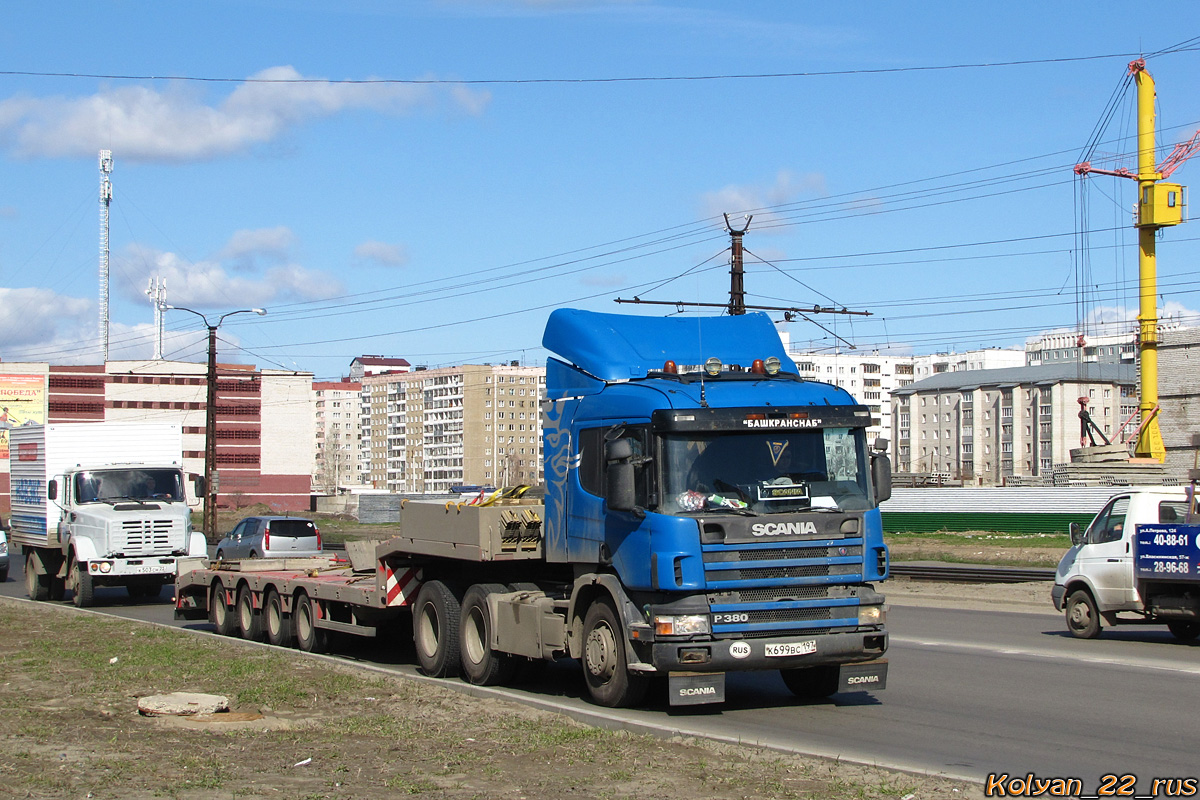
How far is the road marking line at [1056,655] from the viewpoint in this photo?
14156 mm

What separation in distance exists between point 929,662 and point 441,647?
584cm

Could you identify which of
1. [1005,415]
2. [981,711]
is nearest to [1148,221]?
[981,711]

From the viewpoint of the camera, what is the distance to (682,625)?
32.7 feet

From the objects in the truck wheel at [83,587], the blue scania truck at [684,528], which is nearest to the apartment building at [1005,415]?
the truck wheel at [83,587]

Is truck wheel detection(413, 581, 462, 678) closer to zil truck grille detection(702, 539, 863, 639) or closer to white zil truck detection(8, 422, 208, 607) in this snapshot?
zil truck grille detection(702, 539, 863, 639)

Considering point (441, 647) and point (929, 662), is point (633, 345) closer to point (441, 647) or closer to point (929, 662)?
point (441, 647)

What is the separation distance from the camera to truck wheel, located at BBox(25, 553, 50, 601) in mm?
25828

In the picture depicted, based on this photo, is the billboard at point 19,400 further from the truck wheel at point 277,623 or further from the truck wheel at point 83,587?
the truck wheel at point 277,623

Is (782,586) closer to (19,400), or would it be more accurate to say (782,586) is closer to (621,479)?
(621,479)

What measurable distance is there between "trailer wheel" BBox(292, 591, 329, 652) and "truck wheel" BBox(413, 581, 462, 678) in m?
2.53

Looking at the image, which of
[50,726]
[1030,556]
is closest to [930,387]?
[1030,556]

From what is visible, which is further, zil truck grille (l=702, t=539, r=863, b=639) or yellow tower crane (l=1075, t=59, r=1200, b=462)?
yellow tower crane (l=1075, t=59, r=1200, b=462)

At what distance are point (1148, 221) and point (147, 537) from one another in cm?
6431

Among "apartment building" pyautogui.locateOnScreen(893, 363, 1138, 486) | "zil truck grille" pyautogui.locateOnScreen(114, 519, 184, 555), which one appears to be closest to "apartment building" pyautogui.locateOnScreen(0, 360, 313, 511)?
"apartment building" pyautogui.locateOnScreen(893, 363, 1138, 486)
